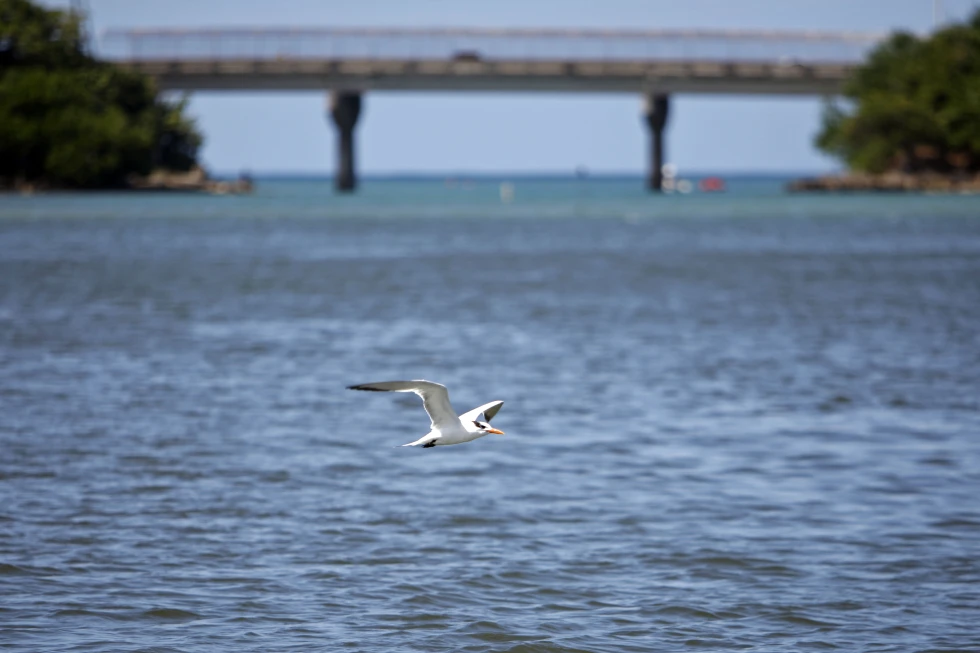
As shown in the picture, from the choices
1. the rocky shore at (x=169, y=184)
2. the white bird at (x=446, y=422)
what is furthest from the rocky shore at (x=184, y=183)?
the white bird at (x=446, y=422)

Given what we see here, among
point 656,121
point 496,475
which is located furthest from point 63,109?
point 496,475

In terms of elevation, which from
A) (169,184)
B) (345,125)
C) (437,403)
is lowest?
(437,403)

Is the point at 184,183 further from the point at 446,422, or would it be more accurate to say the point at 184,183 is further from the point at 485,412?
the point at 446,422

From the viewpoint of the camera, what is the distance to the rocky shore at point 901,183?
12781cm

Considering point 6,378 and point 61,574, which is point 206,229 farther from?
point 61,574

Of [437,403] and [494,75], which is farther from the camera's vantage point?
[494,75]

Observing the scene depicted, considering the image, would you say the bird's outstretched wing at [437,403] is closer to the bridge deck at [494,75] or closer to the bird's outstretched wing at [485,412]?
the bird's outstretched wing at [485,412]

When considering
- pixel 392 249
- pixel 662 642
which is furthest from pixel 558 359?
→ pixel 392 249

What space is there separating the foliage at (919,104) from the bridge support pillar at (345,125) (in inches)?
1676

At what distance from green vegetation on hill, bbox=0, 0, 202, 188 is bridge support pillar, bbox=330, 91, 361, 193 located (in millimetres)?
16283

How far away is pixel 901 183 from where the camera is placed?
13138 cm

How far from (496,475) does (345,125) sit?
127553 millimetres

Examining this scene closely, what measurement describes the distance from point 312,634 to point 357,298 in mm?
29350

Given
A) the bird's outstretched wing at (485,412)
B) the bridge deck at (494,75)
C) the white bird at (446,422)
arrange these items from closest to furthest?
the white bird at (446,422) → the bird's outstretched wing at (485,412) → the bridge deck at (494,75)
